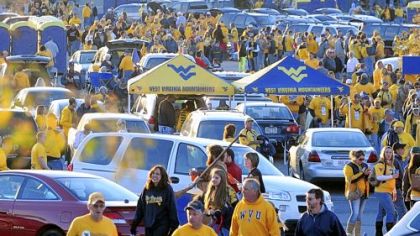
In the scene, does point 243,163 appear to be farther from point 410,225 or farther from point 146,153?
point 410,225

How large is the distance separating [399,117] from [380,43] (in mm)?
14668

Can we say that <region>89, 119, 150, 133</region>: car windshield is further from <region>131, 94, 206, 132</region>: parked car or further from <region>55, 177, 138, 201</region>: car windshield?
<region>55, 177, 138, 201</region>: car windshield

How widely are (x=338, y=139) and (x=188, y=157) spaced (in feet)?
21.0

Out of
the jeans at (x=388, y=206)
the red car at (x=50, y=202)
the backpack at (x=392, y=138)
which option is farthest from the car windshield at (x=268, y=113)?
the red car at (x=50, y=202)

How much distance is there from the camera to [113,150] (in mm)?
21766

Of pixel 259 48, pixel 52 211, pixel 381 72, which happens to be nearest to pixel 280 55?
pixel 259 48

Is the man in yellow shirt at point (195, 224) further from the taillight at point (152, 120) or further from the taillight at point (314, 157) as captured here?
the taillight at point (152, 120)

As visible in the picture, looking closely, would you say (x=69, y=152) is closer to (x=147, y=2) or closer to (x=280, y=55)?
(x=280, y=55)

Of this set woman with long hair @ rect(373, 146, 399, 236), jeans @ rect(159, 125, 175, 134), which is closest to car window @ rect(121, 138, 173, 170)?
woman with long hair @ rect(373, 146, 399, 236)

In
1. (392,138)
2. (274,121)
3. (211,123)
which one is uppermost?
(211,123)

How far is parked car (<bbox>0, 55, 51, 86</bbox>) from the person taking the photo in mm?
38344

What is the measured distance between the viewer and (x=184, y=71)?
28859 mm

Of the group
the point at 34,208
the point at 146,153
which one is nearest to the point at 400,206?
the point at 146,153

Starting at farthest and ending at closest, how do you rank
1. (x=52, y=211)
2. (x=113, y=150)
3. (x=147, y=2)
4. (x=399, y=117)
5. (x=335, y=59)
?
(x=147, y=2) < (x=335, y=59) < (x=399, y=117) < (x=113, y=150) < (x=52, y=211)
